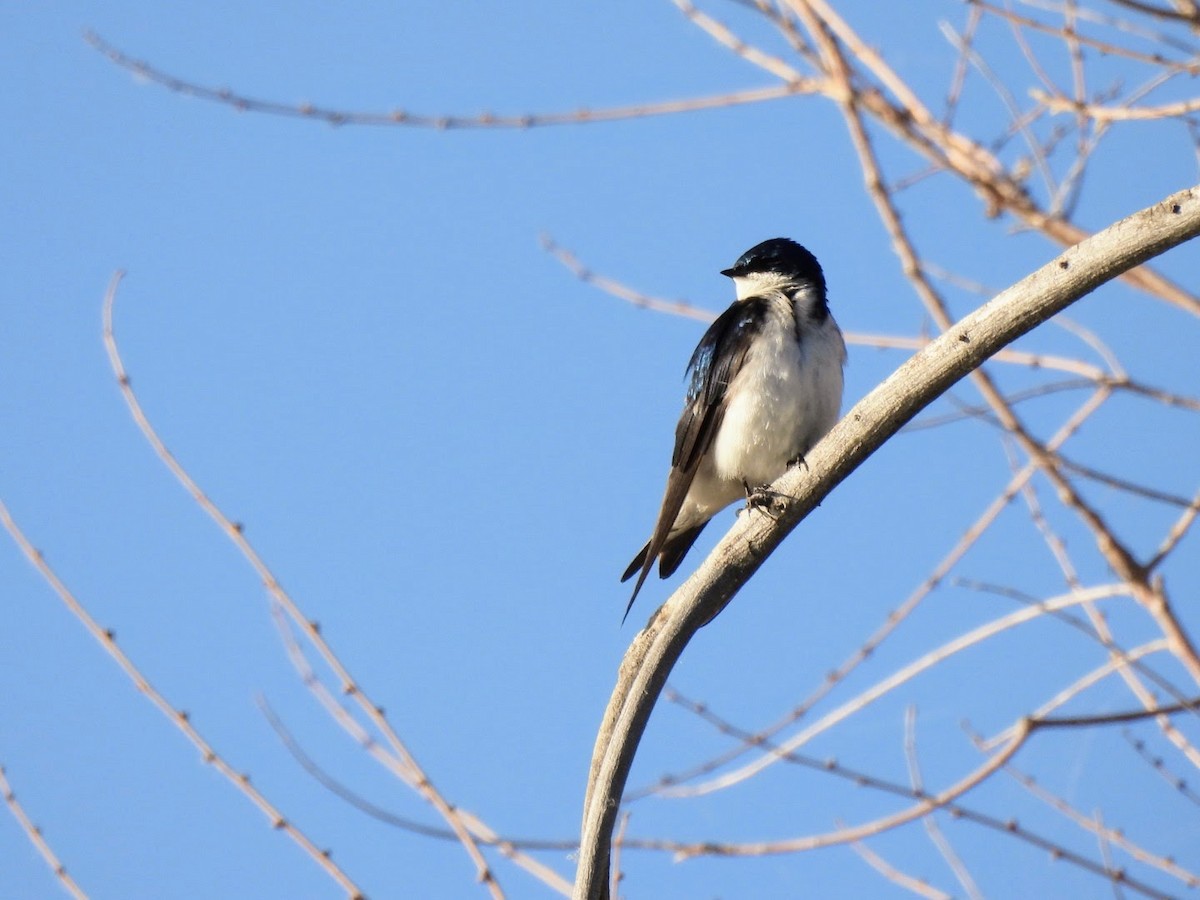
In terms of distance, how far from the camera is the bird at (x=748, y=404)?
16.8 ft

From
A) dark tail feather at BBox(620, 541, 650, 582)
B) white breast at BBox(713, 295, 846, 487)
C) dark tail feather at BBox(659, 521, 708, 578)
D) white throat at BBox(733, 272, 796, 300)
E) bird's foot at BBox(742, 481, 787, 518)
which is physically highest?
white throat at BBox(733, 272, 796, 300)

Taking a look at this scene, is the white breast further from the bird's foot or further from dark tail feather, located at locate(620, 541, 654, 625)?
the bird's foot

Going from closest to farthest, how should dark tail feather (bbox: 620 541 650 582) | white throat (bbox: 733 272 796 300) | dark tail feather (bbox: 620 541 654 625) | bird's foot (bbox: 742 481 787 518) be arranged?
1. bird's foot (bbox: 742 481 787 518)
2. dark tail feather (bbox: 620 541 654 625)
3. dark tail feather (bbox: 620 541 650 582)
4. white throat (bbox: 733 272 796 300)

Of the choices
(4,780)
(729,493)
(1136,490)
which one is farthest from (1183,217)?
(4,780)

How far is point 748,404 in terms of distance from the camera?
5.15 metres

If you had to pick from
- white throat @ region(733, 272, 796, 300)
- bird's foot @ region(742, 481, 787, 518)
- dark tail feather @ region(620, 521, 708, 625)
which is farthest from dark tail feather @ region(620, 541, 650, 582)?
bird's foot @ region(742, 481, 787, 518)

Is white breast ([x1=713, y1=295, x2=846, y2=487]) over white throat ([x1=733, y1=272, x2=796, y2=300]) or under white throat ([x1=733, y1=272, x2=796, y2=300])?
under

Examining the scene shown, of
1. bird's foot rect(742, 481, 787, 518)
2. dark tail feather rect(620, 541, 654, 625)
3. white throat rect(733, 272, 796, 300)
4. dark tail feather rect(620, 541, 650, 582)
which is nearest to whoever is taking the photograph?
bird's foot rect(742, 481, 787, 518)

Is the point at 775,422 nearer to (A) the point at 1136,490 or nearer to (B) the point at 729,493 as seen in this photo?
(B) the point at 729,493

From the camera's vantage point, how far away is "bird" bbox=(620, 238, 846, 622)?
512cm

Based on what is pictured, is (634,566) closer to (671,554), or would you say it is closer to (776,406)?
(671,554)

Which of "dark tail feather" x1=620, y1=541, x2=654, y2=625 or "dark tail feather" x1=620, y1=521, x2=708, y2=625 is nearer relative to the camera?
"dark tail feather" x1=620, y1=541, x2=654, y2=625

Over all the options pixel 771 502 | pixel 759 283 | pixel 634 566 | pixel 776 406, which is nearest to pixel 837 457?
pixel 771 502

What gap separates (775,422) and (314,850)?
2.40 metres
